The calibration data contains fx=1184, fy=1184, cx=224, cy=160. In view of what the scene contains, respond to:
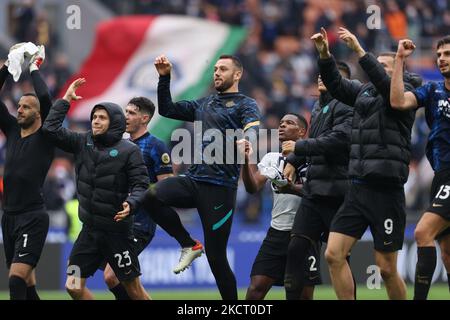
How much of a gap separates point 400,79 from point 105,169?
3174 mm

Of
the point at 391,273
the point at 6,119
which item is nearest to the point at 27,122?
the point at 6,119

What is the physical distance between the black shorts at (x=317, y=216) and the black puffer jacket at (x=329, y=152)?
0.10 meters

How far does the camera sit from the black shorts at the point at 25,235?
12102 millimetres

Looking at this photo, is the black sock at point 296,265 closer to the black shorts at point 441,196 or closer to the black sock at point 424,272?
the black sock at point 424,272

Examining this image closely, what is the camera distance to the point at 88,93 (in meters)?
25.7

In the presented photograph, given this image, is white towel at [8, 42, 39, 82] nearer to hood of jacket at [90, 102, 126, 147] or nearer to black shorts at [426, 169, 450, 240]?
hood of jacket at [90, 102, 126, 147]

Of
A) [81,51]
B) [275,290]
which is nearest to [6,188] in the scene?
[275,290]

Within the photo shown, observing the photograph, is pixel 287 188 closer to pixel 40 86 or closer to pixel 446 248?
pixel 446 248

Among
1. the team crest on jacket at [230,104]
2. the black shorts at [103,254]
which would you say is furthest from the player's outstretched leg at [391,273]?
the black shorts at [103,254]

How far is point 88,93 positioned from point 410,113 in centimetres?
1520
